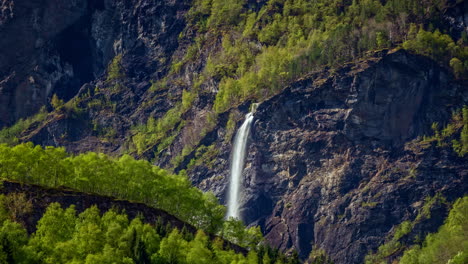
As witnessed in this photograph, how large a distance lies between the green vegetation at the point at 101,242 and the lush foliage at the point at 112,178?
1384 centimetres

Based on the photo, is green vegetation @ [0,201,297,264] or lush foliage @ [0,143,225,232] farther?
Answer: lush foliage @ [0,143,225,232]

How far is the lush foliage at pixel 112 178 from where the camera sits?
164625mm

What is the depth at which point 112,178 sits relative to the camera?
6742 inches

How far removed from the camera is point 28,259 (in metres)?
125

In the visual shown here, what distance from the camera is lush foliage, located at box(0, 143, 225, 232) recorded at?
164625 millimetres

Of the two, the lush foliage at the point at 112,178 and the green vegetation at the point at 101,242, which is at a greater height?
the lush foliage at the point at 112,178

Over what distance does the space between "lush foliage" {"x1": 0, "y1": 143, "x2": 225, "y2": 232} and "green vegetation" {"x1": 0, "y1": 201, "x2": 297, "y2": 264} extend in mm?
13843

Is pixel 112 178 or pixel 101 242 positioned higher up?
pixel 112 178

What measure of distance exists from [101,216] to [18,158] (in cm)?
2041

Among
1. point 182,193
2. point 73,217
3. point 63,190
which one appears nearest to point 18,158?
point 63,190

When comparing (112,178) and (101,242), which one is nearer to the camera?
(101,242)

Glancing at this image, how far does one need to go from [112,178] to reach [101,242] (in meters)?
34.5

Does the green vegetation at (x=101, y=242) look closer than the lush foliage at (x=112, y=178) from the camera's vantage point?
Yes

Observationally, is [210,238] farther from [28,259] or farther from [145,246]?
[28,259]
